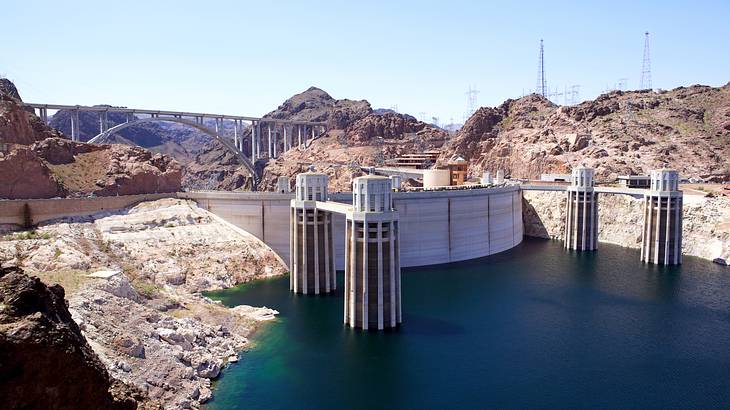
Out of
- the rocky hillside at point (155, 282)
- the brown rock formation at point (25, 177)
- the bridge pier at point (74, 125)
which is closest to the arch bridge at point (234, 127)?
the bridge pier at point (74, 125)

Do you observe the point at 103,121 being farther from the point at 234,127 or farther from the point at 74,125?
the point at 234,127

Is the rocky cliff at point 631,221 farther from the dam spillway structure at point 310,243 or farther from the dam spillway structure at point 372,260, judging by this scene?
the dam spillway structure at point 310,243

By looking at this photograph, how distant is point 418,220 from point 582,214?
30779 millimetres

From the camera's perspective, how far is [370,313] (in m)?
48.0

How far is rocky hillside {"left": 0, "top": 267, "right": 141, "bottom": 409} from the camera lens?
1079cm

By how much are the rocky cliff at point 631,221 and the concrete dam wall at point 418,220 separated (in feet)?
64.3

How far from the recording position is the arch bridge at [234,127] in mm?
111375

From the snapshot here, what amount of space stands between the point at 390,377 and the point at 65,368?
30666 mm

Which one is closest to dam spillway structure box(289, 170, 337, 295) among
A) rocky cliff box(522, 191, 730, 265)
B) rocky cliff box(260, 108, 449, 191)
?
rocky cliff box(522, 191, 730, 265)

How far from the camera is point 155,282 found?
2288 inches

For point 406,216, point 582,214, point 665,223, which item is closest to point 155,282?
point 406,216

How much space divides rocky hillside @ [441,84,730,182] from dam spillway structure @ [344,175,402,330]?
244 ft

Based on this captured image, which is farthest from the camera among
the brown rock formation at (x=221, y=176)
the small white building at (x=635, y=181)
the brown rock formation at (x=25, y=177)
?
the brown rock formation at (x=221, y=176)

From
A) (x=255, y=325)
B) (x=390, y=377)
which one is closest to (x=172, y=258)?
(x=255, y=325)
